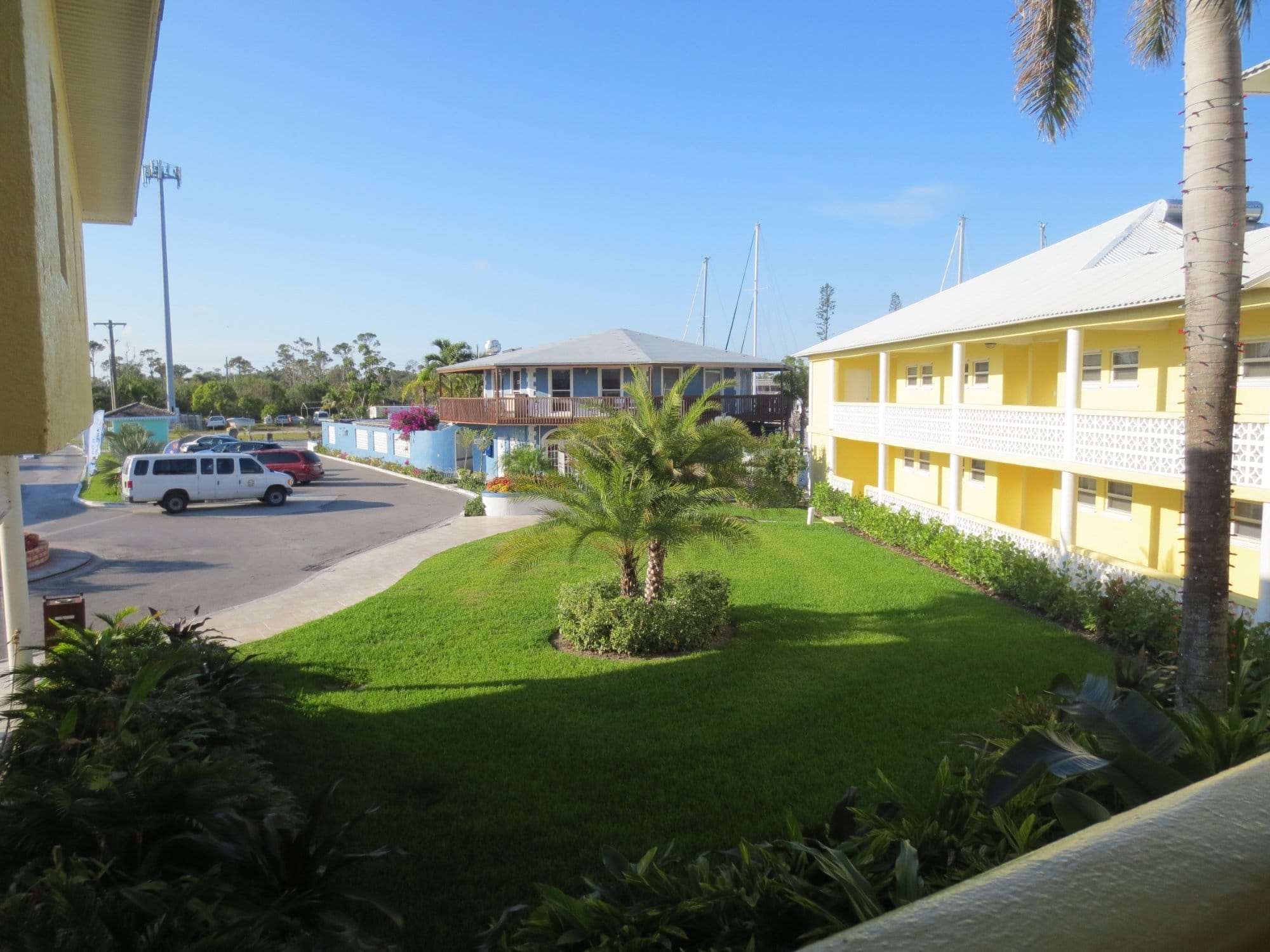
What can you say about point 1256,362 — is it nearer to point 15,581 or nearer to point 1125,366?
point 1125,366

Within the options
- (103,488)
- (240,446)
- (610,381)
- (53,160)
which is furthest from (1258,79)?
(240,446)

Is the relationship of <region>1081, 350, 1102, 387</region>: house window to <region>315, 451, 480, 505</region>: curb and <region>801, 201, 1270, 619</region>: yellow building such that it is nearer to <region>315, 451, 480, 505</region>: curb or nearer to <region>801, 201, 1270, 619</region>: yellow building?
<region>801, 201, 1270, 619</region>: yellow building

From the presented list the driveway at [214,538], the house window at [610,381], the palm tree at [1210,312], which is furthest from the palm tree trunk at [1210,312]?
the house window at [610,381]

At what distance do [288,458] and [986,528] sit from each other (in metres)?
28.0

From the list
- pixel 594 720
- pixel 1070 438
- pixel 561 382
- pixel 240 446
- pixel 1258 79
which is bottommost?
pixel 594 720

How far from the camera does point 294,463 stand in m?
35.8

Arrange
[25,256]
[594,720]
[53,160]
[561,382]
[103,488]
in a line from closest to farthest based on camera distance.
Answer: [25,256] → [53,160] → [594,720] → [103,488] → [561,382]

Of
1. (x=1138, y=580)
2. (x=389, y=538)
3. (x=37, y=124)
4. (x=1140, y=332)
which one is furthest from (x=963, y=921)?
(x=389, y=538)

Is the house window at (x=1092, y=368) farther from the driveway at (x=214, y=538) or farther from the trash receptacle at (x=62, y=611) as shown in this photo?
the trash receptacle at (x=62, y=611)

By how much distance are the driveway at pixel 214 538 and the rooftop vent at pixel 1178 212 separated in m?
19.8

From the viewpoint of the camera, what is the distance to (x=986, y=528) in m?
17.7

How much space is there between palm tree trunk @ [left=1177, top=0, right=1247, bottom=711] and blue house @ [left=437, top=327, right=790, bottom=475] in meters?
26.0

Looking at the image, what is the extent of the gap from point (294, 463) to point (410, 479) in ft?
16.9

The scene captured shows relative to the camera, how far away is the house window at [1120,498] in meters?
16.4
